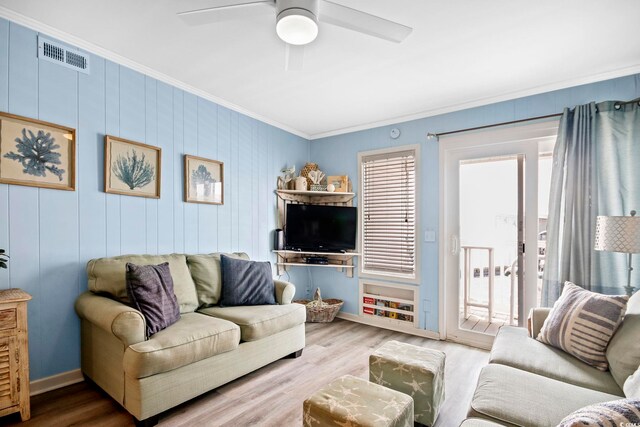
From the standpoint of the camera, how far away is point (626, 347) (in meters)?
1.65

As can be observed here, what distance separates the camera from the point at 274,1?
1790 mm

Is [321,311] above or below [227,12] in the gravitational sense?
below

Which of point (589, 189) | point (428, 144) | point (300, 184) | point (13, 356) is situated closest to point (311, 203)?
point (300, 184)

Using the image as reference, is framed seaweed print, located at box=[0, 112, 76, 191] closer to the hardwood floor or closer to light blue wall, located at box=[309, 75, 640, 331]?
the hardwood floor

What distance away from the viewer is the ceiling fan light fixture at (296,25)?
1735 millimetres

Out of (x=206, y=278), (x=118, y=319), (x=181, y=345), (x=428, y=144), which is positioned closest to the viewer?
(x=118, y=319)

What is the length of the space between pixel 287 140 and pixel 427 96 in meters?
1.96

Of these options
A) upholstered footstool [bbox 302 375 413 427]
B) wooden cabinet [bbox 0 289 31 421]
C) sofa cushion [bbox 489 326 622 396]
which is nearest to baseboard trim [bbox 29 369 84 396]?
wooden cabinet [bbox 0 289 31 421]

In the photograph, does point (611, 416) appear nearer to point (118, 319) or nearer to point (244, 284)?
point (118, 319)

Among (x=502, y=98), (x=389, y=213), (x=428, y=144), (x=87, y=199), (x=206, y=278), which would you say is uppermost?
(x=502, y=98)

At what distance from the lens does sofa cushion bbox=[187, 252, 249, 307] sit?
9.53 ft

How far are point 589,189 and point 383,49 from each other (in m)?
2.12

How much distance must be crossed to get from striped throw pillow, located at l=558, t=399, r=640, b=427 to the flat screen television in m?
3.33

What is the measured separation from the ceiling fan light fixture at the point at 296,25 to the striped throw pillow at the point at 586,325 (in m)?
2.32
